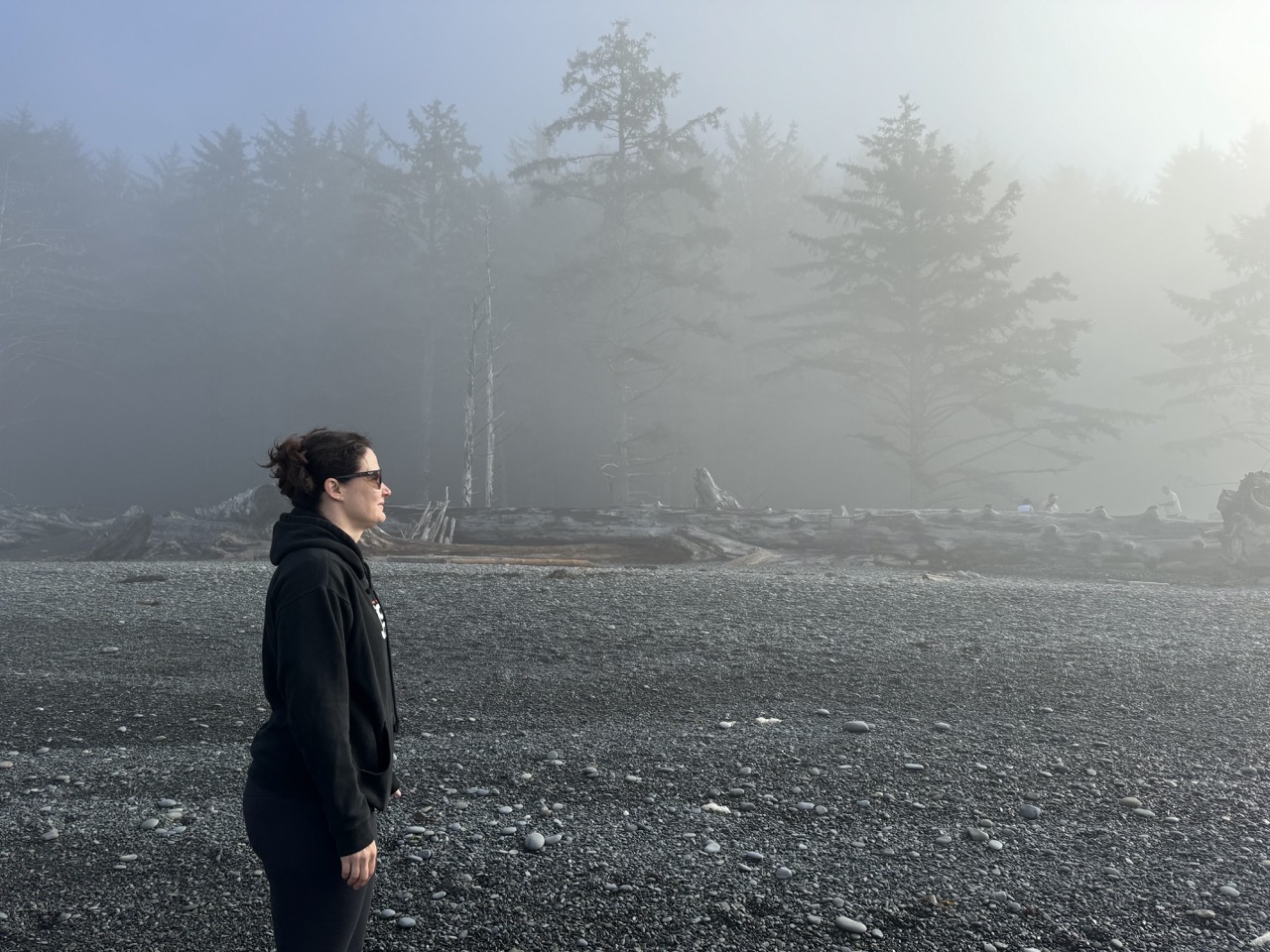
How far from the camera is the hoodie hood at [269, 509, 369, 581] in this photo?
248 cm

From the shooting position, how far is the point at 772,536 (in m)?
15.6

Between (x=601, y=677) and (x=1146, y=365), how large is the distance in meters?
40.5

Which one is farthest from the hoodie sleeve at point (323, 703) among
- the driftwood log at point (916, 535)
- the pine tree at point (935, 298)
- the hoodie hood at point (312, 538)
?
the pine tree at point (935, 298)

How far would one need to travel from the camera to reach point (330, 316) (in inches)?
1647

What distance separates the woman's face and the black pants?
0.77 m

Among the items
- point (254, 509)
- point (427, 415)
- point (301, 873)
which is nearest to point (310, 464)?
point (301, 873)

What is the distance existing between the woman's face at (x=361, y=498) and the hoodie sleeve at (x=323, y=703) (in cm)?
31

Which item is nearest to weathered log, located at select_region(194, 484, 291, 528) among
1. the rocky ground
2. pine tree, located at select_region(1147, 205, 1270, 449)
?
the rocky ground

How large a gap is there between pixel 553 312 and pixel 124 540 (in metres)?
20.8

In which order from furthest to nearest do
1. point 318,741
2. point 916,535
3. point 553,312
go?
1. point 553,312
2. point 916,535
3. point 318,741

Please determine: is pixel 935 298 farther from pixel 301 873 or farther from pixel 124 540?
pixel 301 873

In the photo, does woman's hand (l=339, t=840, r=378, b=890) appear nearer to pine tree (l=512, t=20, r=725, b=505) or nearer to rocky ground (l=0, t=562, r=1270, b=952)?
rocky ground (l=0, t=562, r=1270, b=952)

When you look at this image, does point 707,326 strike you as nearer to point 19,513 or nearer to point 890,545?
point 890,545

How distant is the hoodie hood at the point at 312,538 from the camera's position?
248cm
